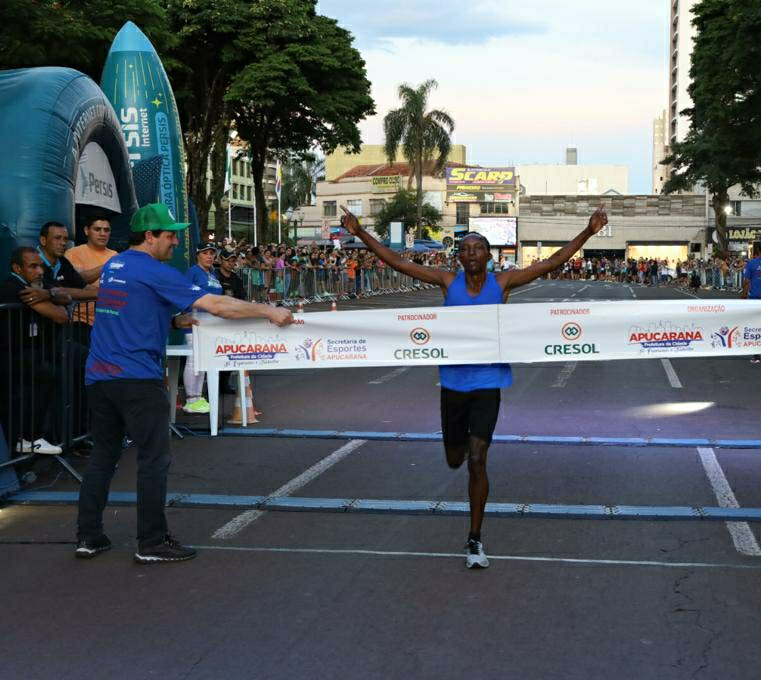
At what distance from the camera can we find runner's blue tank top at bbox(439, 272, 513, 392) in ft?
19.5

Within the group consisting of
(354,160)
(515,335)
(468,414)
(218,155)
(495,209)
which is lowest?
(468,414)

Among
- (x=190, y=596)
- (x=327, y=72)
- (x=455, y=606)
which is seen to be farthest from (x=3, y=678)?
(x=327, y=72)

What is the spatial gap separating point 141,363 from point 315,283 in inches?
1249

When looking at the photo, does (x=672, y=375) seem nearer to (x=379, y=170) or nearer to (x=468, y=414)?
(x=468, y=414)

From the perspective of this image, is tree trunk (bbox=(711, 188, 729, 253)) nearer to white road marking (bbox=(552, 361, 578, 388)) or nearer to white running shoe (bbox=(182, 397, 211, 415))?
white road marking (bbox=(552, 361, 578, 388))

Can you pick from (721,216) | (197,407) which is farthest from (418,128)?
(197,407)

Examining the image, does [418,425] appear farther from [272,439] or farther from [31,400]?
[31,400]

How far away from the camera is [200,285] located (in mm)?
10609

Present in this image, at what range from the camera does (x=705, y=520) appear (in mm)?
6680

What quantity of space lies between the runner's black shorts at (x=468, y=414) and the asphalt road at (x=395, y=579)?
65 cm

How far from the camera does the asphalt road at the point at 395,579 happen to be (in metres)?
4.34

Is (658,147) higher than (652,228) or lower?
higher

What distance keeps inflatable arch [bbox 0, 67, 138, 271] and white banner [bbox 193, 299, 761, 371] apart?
124 inches

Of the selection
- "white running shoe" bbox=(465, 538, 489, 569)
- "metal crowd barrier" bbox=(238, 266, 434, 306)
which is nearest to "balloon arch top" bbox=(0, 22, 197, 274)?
"white running shoe" bbox=(465, 538, 489, 569)
